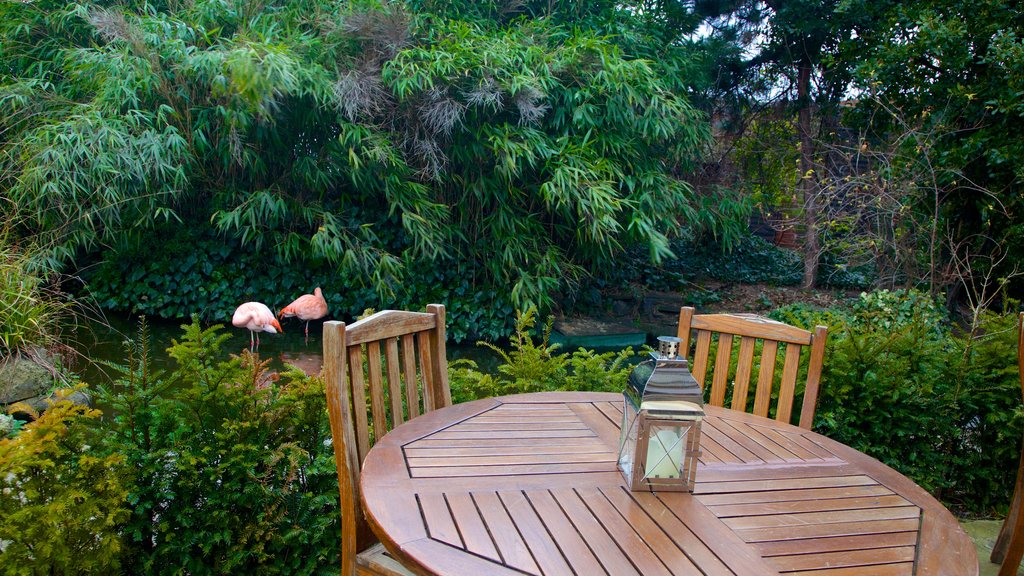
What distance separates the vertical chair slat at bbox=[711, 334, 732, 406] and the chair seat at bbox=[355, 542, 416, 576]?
1084 millimetres

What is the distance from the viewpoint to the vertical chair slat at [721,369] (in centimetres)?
196

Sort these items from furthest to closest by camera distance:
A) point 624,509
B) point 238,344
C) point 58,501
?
1. point 238,344
2. point 58,501
3. point 624,509

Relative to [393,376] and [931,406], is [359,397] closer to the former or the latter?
[393,376]

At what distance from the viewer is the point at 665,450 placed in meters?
1.23

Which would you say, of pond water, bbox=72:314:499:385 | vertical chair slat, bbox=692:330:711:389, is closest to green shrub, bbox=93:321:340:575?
vertical chair slat, bbox=692:330:711:389

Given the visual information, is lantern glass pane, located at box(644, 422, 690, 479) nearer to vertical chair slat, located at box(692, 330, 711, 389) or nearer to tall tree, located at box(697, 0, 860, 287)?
vertical chair slat, located at box(692, 330, 711, 389)

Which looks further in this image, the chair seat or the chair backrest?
the chair backrest

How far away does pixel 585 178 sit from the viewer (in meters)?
5.27

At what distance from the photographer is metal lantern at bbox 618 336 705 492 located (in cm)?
119

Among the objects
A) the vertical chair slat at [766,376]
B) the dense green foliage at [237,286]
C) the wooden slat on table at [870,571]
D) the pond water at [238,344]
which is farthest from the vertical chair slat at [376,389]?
the dense green foliage at [237,286]

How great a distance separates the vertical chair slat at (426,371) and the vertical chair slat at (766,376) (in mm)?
953

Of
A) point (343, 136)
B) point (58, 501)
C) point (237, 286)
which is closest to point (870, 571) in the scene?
point (58, 501)

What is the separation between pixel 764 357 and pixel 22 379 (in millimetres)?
3262

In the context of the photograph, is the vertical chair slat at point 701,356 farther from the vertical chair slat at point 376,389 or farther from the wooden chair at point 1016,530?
the vertical chair slat at point 376,389
